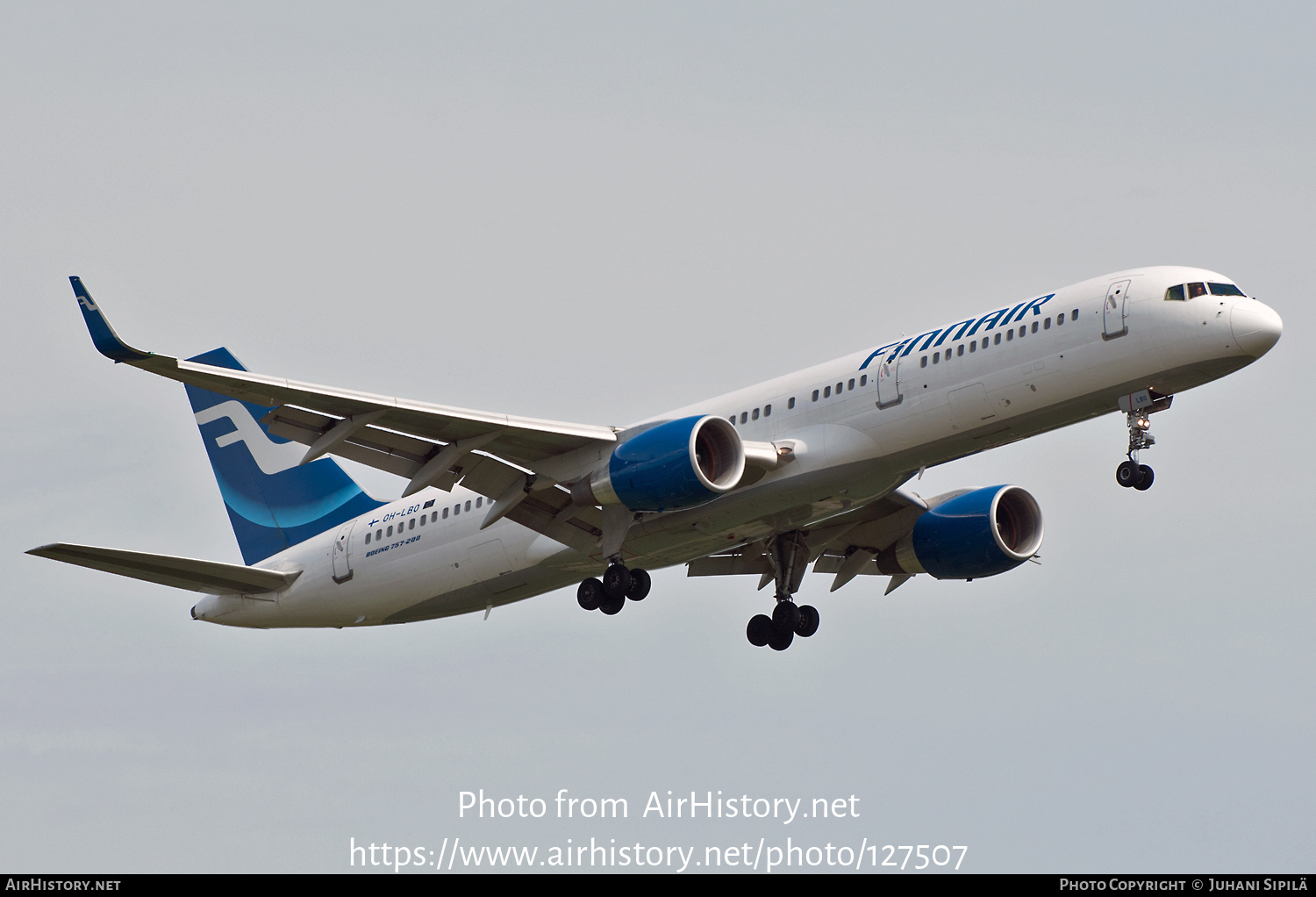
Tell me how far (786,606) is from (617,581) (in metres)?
5.79

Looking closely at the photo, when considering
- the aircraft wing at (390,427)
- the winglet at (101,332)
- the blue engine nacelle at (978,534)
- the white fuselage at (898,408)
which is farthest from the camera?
the blue engine nacelle at (978,534)

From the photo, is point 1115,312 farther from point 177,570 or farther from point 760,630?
point 177,570

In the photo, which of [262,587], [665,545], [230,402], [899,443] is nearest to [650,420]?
[665,545]

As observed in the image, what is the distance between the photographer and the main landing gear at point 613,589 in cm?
3497

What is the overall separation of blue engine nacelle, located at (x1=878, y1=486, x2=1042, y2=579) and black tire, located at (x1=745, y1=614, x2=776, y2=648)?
373 cm

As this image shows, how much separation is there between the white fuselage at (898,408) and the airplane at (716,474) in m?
0.04

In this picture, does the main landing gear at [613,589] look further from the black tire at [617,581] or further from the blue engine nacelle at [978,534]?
the blue engine nacelle at [978,534]

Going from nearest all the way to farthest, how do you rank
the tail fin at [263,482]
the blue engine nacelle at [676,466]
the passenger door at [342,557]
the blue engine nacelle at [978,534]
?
the blue engine nacelle at [676,466]
the blue engine nacelle at [978,534]
the passenger door at [342,557]
the tail fin at [263,482]

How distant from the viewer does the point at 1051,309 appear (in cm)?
3166

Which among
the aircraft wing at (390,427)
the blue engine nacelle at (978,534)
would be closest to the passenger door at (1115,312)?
the blue engine nacelle at (978,534)

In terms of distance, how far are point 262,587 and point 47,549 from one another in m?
7.18

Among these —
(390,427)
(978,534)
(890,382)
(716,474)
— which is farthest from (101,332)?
(978,534)

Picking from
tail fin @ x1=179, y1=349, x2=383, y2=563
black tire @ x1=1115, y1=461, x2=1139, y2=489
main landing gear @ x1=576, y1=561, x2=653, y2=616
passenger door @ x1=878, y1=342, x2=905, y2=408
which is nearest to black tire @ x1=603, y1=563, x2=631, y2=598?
main landing gear @ x1=576, y1=561, x2=653, y2=616

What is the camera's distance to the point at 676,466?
3181cm
